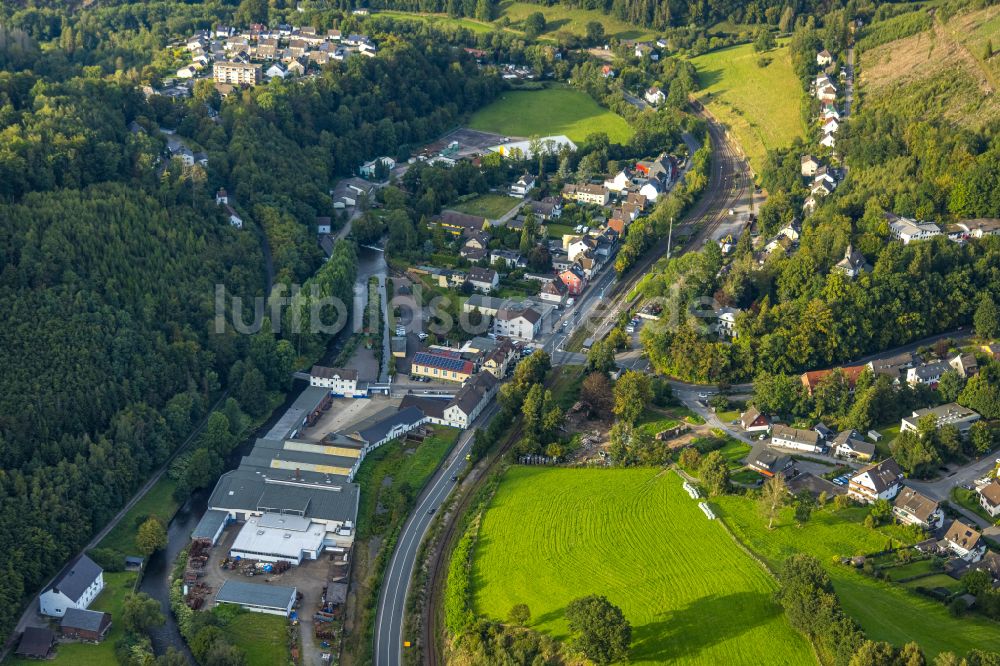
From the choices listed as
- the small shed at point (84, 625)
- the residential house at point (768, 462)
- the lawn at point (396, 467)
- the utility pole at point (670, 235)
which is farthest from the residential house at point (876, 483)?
the small shed at point (84, 625)

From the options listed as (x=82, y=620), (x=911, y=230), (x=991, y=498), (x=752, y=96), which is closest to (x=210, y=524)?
(x=82, y=620)

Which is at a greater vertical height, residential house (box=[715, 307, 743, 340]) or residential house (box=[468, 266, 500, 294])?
residential house (box=[715, 307, 743, 340])

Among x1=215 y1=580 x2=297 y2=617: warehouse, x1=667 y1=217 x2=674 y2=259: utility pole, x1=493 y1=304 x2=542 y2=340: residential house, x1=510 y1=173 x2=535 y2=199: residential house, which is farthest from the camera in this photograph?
x1=510 y1=173 x2=535 y2=199: residential house

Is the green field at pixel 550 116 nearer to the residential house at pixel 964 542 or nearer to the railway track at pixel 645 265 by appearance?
the railway track at pixel 645 265

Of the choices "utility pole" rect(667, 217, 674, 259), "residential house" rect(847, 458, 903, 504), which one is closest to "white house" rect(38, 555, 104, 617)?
"residential house" rect(847, 458, 903, 504)

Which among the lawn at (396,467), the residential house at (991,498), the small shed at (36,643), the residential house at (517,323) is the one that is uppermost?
the residential house at (991,498)

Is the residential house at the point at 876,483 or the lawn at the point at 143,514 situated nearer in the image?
the lawn at the point at 143,514

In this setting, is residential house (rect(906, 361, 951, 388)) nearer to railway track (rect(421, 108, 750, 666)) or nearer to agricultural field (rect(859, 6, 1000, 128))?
railway track (rect(421, 108, 750, 666))
